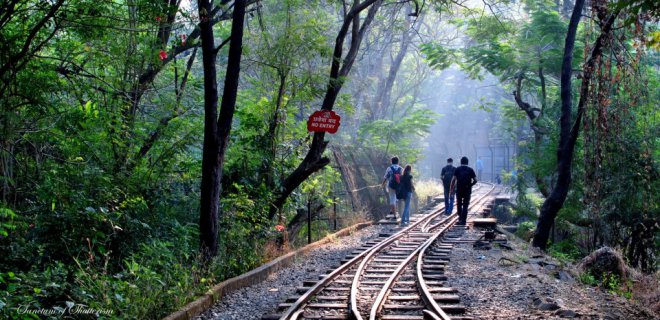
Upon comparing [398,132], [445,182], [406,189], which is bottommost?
[406,189]

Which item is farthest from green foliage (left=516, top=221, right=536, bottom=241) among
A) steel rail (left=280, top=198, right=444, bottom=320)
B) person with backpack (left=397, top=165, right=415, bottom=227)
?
steel rail (left=280, top=198, right=444, bottom=320)

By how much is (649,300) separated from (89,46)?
372 inches

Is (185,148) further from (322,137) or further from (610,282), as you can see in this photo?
(610,282)

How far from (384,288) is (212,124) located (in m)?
3.73

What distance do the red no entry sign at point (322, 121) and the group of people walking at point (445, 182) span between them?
4709mm

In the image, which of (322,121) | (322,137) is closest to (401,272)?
(322,121)

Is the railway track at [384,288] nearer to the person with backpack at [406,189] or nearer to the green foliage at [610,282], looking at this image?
the green foliage at [610,282]

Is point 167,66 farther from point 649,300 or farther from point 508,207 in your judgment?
point 508,207

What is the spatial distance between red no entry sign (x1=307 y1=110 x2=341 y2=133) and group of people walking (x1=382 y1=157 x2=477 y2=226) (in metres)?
4.71

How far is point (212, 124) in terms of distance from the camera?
33.2 ft

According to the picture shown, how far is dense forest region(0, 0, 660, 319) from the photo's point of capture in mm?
7902

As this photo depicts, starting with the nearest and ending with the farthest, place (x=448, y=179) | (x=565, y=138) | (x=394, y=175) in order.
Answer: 1. (x=565, y=138)
2. (x=394, y=175)
3. (x=448, y=179)

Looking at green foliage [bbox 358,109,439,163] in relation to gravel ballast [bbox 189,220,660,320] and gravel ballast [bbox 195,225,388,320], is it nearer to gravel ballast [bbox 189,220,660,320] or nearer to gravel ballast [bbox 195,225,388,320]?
Answer: gravel ballast [bbox 195,225,388,320]

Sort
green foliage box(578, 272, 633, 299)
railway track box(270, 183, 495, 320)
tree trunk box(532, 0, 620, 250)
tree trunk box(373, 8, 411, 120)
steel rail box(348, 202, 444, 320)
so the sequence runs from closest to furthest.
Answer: steel rail box(348, 202, 444, 320), railway track box(270, 183, 495, 320), green foliage box(578, 272, 633, 299), tree trunk box(532, 0, 620, 250), tree trunk box(373, 8, 411, 120)
